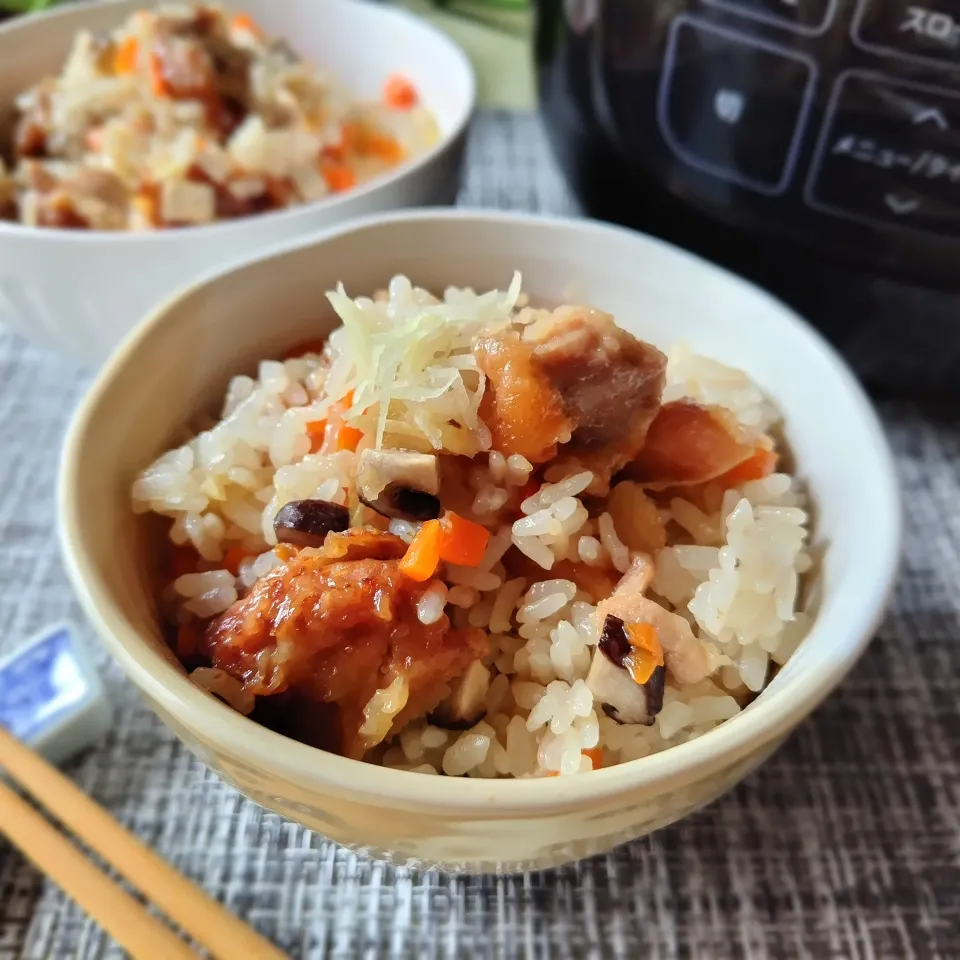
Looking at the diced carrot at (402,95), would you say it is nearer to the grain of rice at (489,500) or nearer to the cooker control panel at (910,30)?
the cooker control panel at (910,30)

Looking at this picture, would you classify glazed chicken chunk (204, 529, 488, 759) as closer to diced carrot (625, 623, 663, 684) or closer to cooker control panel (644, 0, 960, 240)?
diced carrot (625, 623, 663, 684)

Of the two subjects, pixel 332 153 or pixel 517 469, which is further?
pixel 332 153

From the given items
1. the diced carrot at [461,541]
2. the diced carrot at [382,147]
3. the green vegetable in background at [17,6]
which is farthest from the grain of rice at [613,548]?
the green vegetable in background at [17,6]

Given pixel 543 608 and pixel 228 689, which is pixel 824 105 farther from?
pixel 228 689

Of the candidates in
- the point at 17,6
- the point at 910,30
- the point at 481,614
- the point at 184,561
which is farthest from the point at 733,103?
the point at 17,6

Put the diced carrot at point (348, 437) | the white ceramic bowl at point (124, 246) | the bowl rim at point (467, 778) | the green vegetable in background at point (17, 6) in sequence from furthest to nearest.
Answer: the green vegetable in background at point (17, 6) → the white ceramic bowl at point (124, 246) → the diced carrot at point (348, 437) → the bowl rim at point (467, 778)

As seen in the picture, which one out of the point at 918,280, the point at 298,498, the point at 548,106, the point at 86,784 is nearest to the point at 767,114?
the point at 918,280
